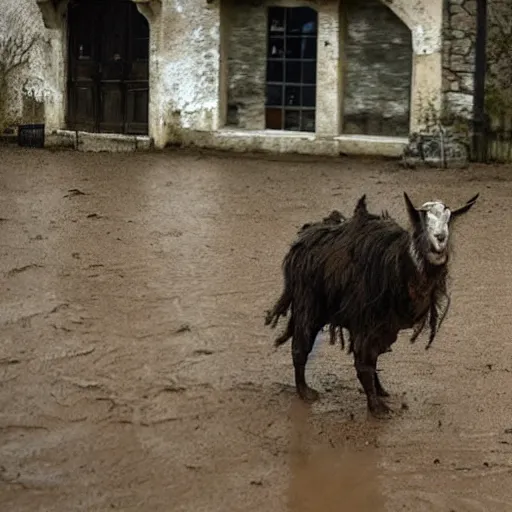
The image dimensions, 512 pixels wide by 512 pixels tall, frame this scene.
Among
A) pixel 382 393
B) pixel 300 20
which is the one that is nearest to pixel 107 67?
pixel 300 20

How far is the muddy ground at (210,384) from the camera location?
446 cm

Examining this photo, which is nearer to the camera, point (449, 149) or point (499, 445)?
point (499, 445)

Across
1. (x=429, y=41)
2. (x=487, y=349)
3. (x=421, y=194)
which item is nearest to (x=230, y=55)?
→ (x=429, y=41)

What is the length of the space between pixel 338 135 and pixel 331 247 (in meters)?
9.23

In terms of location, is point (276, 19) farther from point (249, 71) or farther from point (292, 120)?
point (292, 120)

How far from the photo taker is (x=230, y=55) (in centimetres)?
1500

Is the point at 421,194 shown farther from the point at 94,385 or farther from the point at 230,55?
the point at 94,385

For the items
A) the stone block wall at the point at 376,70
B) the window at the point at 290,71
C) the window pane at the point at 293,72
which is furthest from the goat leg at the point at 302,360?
the window pane at the point at 293,72

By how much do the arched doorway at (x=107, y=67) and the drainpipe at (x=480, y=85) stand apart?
16.0 ft

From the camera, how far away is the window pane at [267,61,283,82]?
49.3 ft

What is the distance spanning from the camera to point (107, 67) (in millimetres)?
15828

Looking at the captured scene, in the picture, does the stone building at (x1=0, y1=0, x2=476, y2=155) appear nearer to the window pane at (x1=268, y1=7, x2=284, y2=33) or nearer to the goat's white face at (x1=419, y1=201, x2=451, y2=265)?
the window pane at (x1=268, y1=7, x2=284, y2=33)

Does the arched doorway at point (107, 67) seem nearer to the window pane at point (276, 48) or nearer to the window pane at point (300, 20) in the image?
the window pane at point (276, 48)

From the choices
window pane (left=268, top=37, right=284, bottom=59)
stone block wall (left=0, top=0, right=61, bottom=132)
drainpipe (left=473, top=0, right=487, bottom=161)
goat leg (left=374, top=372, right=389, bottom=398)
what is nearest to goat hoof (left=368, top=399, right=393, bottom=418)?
goat leg (left=374, top=372, right=389, bottom=398)
